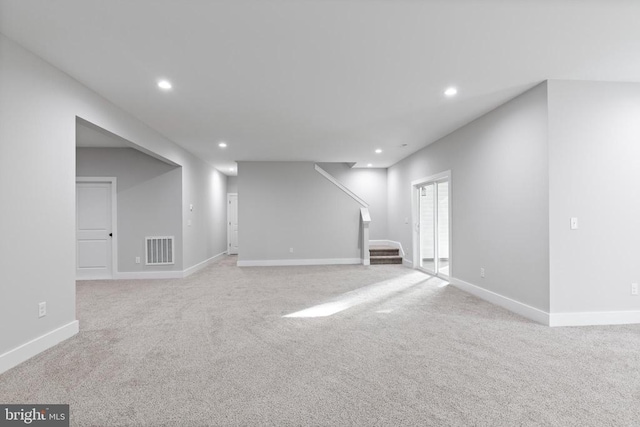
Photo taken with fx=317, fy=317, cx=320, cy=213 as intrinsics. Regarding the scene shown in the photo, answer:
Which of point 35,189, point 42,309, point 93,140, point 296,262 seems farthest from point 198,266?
point 35,189

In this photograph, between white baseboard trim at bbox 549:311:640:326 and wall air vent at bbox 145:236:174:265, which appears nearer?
white baseboard trim at bbox 549:311:640:326

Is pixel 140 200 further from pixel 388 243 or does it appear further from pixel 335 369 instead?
pixel 388 243

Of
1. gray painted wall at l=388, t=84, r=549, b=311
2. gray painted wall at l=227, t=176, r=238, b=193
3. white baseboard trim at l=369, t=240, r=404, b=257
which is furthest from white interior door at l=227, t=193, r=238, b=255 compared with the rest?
gray painted wall at l=388, t=84, r=549, b=311

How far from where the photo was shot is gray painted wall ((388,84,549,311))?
359 centimetres

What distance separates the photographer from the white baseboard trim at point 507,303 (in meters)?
3.53

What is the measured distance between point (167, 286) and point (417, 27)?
547 cm

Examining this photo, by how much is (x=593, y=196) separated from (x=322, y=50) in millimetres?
3332

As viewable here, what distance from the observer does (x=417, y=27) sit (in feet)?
8.22

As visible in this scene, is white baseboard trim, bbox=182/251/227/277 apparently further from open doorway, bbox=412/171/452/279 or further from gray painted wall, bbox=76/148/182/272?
open doorway, bbox=412/171/452/279

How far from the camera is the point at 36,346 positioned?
278 cm

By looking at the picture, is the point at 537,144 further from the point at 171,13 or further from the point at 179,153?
the point at 179,153

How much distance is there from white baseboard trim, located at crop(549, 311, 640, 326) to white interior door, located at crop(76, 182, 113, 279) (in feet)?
24.5

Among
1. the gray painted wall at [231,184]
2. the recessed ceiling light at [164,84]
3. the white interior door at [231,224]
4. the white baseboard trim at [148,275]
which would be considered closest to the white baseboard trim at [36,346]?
the recessed ceiling light at [164,84]

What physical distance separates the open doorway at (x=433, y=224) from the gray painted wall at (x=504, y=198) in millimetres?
495
